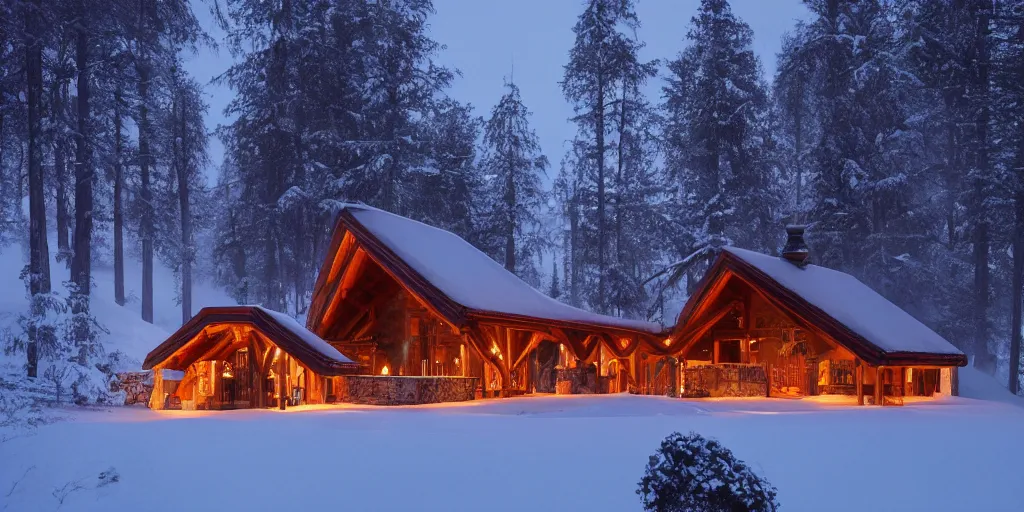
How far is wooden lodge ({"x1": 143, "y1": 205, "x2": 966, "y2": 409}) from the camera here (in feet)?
65.8

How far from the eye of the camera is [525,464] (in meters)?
13.4

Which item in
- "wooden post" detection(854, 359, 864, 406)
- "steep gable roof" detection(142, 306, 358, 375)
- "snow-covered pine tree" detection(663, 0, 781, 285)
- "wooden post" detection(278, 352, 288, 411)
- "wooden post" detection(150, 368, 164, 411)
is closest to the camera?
"steep gable roof" detection(142, 306, 358, 375)

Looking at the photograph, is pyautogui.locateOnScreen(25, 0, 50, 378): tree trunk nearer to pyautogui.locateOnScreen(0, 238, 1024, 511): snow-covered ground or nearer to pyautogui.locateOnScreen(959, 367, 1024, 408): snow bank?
pyautogui.locateOnScreen(0, 238, 1024, 511): snow-covered ground

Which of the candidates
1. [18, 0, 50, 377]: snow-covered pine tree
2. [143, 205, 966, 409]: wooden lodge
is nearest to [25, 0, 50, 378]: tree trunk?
[18, 0, 50, 377]: snow-covered pine tree

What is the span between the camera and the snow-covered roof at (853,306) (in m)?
22.2

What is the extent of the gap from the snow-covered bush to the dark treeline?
23.7 meters

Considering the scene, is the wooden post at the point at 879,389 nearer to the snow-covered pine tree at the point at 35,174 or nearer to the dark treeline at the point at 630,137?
the dark treeline at the point at 630,137

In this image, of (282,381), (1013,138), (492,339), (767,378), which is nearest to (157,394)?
(282,381)

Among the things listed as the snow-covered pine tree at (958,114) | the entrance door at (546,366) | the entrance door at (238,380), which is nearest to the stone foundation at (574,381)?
the entrance door at (546,366)

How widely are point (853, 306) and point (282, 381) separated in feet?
50.3

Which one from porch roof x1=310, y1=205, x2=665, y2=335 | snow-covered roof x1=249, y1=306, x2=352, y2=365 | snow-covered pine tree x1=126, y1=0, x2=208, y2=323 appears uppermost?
snow-covered pine tree x1=126, y1=0, x2=208, y2=323

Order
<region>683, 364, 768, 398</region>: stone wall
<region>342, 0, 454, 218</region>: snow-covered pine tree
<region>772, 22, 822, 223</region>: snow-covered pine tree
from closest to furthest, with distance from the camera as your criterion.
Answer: <region>683, 364, 768, 398</region>: stone wall → <region>342, 0, 454, 218</region>: snow-covered pine tree → <region>772, 22, 822, 223</region>: snow-covered pine tree

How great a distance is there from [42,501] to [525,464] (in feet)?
22.4

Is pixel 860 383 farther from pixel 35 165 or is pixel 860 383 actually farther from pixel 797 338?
pixel 35 165
